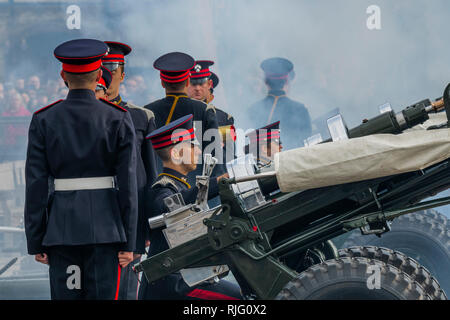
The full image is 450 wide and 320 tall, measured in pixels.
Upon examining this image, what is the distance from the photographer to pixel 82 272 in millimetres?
3582

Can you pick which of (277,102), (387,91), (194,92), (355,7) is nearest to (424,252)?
(194,92)

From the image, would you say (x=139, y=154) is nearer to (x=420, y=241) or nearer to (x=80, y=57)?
(x=80, y=57)

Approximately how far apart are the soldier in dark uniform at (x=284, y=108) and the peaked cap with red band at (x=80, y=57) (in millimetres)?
4637

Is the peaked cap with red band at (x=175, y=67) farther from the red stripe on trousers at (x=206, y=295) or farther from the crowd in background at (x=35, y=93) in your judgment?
the crowd in background at (x=35, y=93)

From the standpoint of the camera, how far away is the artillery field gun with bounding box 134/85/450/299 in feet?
10.9

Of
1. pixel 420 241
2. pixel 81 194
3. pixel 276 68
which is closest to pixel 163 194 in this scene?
pixel 81 194

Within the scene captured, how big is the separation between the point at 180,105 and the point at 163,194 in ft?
4.81

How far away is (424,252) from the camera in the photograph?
551cm

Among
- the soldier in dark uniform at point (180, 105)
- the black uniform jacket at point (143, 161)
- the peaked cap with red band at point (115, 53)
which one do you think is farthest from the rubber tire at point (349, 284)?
the peaked cap with red band at point (115, 53)

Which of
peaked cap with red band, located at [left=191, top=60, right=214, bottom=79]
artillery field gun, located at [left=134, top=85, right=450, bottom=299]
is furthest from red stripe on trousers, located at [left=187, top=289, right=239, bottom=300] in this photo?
peaked cap with red band, located at [left=191, top=60, right=214, bottom=79]

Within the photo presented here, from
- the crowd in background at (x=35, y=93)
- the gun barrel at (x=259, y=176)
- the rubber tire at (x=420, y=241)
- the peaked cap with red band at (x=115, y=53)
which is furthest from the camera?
the crowd in background at (x=35, y=93)

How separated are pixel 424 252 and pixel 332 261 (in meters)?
2.35

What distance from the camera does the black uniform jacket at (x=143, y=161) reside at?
13.7 ft

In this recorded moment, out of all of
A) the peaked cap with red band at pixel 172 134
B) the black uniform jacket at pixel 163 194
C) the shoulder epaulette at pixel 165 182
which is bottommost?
the black uniform jacket at pixel 163 194
